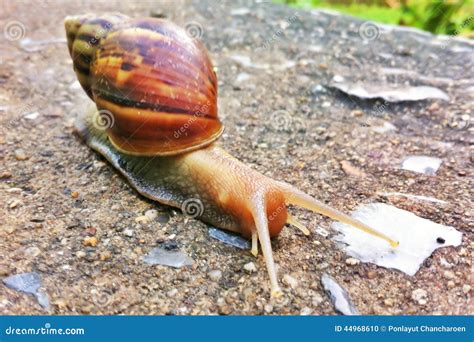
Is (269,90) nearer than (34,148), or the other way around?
(34,148)

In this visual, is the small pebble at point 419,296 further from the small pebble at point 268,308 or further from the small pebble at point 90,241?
the small pebble at point 90,241

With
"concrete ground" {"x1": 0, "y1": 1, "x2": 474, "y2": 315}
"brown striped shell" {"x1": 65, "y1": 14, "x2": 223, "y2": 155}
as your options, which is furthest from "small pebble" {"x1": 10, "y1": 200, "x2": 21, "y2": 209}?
"brown striped shell" {"x1": 65, "y1": 14, "x2": 223, "y2": 155}

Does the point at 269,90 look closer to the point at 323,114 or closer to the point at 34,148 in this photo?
the point at 323,114

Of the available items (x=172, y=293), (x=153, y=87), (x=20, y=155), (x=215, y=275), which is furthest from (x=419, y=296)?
(x=20, y=155)

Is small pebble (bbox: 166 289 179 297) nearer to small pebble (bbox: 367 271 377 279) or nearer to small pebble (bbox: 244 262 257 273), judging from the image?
small pebble (bbox: 244 262 257 273)

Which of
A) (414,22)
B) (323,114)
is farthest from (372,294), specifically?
(414,22)
